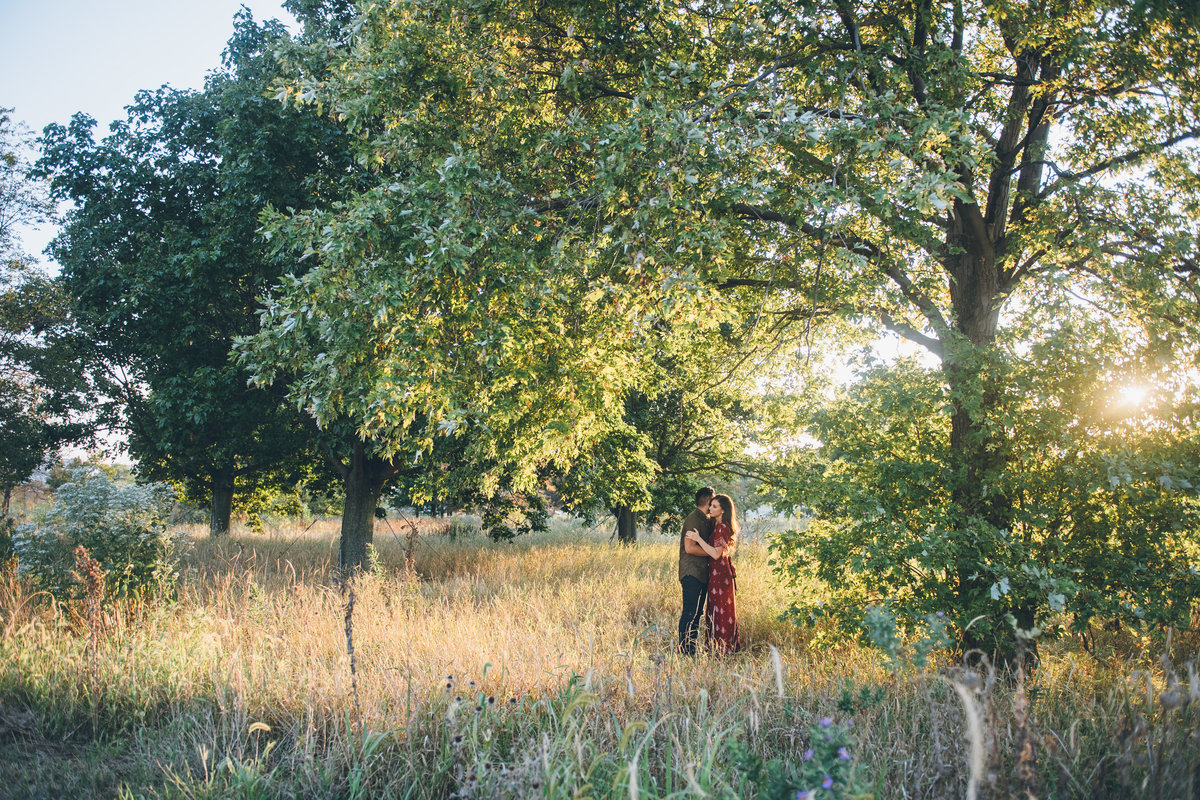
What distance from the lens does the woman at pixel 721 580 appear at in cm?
664

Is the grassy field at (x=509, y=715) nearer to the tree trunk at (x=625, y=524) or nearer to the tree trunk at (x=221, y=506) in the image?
the tree trunk at (x=221, y=506)

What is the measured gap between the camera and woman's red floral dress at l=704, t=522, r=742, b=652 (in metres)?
6.63

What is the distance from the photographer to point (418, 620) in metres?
5.98

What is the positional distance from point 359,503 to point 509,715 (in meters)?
9.04

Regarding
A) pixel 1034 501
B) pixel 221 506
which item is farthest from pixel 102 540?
pixel 221 506

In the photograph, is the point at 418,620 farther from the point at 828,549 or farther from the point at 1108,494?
the point at 1108,494

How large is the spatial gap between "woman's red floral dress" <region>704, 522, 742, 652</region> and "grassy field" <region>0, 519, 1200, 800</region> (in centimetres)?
54

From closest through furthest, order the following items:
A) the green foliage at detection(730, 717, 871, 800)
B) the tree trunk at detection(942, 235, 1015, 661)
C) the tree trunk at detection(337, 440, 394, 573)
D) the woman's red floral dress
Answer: the green foliage at detection(730, 717, 871, 800)
the tree trunk at detection(942, 235, 1015, 661)
the woman's red floral dress
the tree trunk at detection(337, 440, 394, 573)

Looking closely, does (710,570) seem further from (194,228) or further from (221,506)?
(221,506)

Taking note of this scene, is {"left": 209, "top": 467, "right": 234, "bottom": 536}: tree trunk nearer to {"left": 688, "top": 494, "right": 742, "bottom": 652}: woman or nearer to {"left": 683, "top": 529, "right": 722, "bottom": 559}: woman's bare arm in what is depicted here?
{"left": 683, "top": 529, "right": 722, "bottom": 559}: woman's bare arm

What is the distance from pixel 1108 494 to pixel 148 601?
901 cm

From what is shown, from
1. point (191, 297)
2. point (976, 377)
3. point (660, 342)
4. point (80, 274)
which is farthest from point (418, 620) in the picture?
point (80, 274)

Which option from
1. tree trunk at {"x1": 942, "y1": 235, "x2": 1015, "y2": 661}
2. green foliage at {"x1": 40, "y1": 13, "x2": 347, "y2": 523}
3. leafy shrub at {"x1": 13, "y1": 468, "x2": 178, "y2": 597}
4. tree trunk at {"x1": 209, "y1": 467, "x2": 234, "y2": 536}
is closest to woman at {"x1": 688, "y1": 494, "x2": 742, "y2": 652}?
tree trunk at {"x1": 942, "y1": 235, "x2": 1015, "y2": 661}

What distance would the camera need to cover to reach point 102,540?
6363 mm
